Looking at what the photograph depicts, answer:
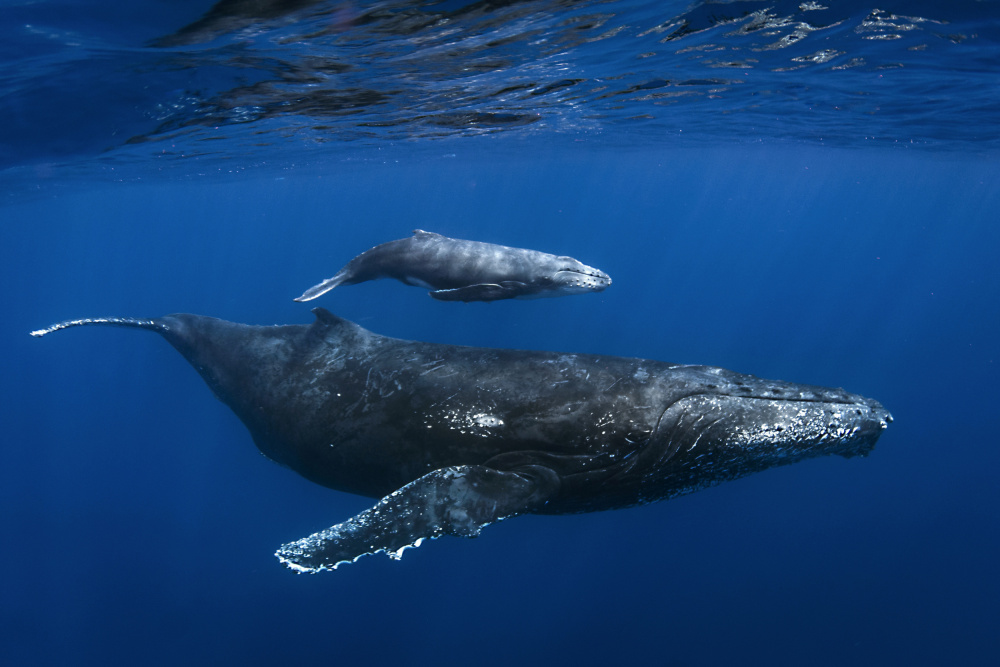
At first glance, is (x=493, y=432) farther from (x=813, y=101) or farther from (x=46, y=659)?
(x=46, y=659)

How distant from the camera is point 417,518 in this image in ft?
14.8

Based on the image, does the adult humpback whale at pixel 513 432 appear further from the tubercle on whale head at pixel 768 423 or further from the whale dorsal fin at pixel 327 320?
the whale dorsal fin at pixel 327 320

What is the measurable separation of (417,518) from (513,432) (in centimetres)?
135

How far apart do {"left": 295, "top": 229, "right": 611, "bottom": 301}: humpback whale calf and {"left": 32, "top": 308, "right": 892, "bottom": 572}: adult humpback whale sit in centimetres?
404

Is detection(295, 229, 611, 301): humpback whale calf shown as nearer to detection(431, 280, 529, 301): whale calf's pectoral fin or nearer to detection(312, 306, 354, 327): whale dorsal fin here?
detection(431, 280, 529, 301): whale calf's pectoral fin

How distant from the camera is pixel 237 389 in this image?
7516 mm

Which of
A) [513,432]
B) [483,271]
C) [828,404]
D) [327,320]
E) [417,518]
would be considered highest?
[327,320]

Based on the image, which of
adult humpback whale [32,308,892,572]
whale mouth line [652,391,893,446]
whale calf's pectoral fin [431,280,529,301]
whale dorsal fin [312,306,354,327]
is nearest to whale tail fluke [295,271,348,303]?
whale calf's pectoral fin [431,280,529,301]

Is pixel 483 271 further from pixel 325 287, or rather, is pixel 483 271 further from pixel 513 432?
pixel 513 432

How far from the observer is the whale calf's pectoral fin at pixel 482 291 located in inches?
412

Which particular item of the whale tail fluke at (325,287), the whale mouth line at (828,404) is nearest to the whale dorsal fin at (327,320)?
the whale mouth line at (828,404)

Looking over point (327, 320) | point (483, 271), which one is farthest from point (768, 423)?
point (483, 271)

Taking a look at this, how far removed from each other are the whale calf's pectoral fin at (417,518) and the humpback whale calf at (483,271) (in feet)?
19.8

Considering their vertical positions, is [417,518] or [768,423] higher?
[768,423]
